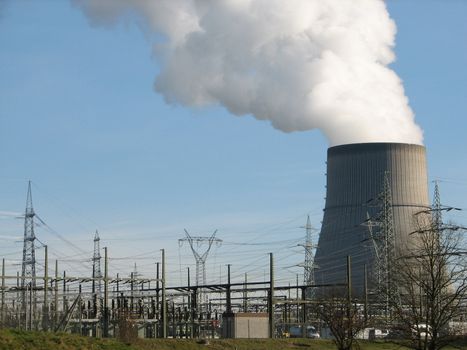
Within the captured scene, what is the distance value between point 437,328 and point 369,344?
2609 centimetres

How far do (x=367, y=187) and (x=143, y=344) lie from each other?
129ft

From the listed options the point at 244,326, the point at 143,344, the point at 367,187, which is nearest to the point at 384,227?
the point at 367,187

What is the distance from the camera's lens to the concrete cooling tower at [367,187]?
247 ft

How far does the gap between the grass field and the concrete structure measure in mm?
3997

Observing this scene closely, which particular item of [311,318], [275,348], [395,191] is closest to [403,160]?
[395,191]

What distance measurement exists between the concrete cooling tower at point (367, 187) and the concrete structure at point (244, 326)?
23.4 m

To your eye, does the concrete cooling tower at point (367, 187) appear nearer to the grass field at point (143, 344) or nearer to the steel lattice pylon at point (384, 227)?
the steel lattice pylon at point (384, 227)

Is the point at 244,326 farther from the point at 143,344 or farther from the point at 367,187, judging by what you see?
the point at 367,187

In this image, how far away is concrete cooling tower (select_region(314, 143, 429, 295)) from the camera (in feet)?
247

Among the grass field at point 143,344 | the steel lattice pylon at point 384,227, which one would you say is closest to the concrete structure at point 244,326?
the grass field at point 143,344

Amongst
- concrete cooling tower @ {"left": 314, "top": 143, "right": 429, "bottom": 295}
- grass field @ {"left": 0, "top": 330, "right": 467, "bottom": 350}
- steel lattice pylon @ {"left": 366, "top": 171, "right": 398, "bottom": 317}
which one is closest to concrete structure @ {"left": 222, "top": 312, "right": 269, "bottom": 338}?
grass field @ {"left": 0, "top": 330, "right": 467, "bottom": 350}

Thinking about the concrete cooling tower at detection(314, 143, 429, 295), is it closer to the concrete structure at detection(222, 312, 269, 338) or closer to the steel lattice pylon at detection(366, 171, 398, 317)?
the steel lattice pylon at detection(366, 171, 398, 317)

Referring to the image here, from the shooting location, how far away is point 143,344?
Answer: 39438mm

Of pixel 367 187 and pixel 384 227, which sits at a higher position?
pixel 367 187
